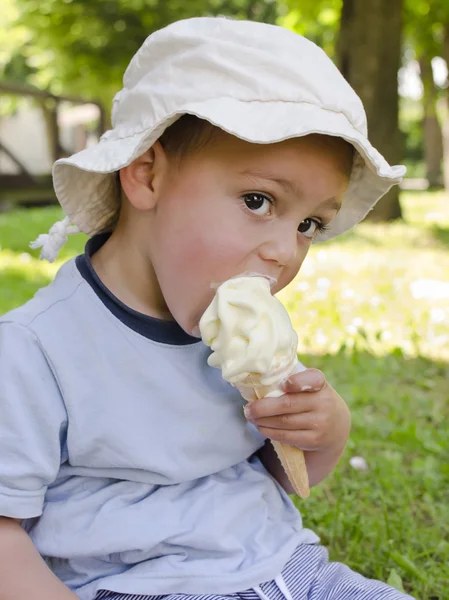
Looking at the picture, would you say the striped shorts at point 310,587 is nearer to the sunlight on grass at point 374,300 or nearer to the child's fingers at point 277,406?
the child's fingers at point 277,406

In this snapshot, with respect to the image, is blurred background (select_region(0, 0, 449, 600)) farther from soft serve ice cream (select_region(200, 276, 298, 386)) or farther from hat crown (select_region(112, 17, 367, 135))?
hat crown (select_region(112, 17, 367, 135))

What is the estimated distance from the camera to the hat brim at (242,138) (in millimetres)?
1377

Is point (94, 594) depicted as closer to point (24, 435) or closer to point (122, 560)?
point (122, 560)

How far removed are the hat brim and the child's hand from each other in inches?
18.6

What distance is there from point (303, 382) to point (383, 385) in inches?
82.8

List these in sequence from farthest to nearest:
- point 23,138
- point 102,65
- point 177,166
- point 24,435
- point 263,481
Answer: point 23,138 → point 102,65 → point 263,481 → point 177,166 → point 24,435

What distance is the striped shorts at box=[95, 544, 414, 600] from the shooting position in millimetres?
1485

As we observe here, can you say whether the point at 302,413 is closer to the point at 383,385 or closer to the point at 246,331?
the point at 246,331

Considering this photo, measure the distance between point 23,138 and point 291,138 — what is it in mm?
17115

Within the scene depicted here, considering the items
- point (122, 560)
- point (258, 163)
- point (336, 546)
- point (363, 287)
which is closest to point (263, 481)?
point (122, 560)

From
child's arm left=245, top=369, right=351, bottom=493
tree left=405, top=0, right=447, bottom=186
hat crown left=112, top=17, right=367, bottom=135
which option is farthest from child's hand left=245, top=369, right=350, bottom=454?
tree left=405, top=0, right=447, bottom=186

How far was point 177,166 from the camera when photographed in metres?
1.54

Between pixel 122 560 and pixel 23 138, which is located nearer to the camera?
pixel 122 560

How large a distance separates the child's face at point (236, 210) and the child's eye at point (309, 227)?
7 cm
